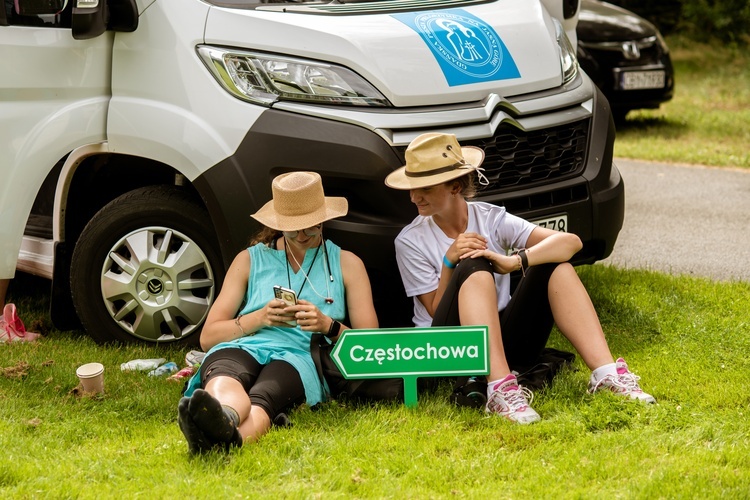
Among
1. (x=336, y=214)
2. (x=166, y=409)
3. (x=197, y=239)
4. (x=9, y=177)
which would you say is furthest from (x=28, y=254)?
(x=336, y=214)

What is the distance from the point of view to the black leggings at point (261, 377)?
171 inches

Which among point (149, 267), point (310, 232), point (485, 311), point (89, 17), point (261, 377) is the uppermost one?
point (89, 17)

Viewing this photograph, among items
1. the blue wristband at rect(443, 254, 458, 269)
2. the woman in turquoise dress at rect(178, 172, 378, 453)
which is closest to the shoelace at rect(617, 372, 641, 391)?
the blue wristband at rect(443, 254, 458, 269)

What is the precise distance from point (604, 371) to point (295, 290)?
1.28 meters

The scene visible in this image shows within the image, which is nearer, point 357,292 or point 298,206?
point 298,206

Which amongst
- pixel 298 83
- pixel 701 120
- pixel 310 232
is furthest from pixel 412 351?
pixel 701 120

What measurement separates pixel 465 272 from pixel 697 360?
1248mm

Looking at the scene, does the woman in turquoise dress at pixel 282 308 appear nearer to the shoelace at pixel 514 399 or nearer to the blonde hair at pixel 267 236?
the blonde hair at pixel 267 236

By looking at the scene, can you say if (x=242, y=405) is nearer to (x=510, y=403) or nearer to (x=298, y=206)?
(x=298, y=206)

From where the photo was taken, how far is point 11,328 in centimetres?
561

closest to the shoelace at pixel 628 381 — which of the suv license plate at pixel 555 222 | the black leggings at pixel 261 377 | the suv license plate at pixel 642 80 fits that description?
the suv license plate at pixel 555 222

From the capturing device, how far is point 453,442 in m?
4.15

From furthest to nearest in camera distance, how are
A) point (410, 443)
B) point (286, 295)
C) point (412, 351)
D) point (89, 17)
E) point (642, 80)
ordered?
point (642, 80)
point (89, 17)
point (286, 295)
point (412, 351)
point (410, 443)

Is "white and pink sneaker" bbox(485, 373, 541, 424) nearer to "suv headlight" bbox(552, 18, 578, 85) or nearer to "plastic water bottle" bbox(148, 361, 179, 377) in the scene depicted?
"plastic water bottle" bbox(148, 361, 179, 377)
